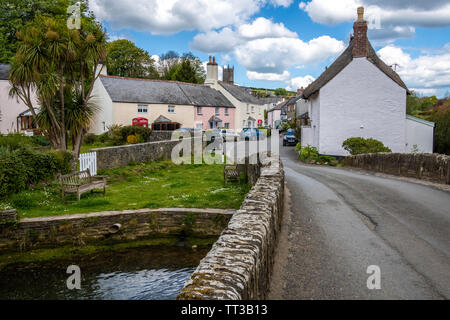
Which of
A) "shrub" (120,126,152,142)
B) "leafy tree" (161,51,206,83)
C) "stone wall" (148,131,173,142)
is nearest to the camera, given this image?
"shrub" (120,126,152,142)

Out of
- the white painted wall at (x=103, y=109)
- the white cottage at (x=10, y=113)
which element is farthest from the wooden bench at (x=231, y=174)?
the white cottage at (x=10, y=113)

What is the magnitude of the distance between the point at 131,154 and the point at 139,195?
6416mm

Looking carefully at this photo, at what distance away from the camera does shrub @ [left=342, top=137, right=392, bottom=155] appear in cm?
2389

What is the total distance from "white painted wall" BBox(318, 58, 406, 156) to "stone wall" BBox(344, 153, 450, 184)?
20.3 ft

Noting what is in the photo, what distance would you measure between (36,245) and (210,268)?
9284 millimetres

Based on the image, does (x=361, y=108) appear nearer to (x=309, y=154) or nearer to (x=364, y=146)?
(x=364, y=146)

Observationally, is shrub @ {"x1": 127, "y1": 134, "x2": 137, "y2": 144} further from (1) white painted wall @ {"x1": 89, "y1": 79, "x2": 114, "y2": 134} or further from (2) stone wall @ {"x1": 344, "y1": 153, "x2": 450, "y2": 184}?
(2) stone wall @ {"x1": 344, "y1": 153, "x2": 450, "y2": 184}

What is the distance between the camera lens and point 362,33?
2542 cm

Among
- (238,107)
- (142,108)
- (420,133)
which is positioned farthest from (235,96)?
(420,133)

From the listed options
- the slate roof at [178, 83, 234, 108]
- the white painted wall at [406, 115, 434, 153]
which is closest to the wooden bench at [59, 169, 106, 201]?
the white painted wall at [406, 115, 434, 153]

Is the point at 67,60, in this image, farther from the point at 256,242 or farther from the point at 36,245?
the point at 256,242

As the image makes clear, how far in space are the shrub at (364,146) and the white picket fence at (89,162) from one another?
54.3 ft
